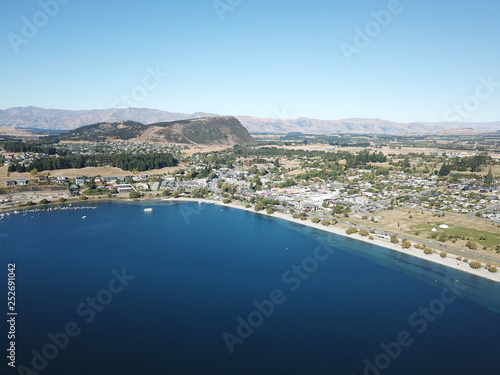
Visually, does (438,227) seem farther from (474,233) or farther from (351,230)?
(351,230)

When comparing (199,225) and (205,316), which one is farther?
(199,225)

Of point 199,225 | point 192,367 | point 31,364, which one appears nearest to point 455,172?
point 199,225

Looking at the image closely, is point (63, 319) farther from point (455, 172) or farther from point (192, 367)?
point (455, 172)
